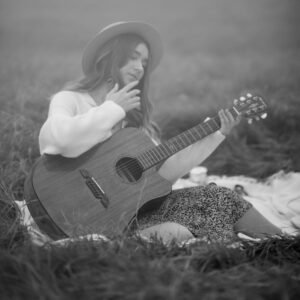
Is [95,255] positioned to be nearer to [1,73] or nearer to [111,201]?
[111,201]

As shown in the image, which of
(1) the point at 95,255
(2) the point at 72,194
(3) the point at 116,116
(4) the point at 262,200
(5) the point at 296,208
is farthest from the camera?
(4) the point at 262,200

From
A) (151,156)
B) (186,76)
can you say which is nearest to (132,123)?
(151,156)

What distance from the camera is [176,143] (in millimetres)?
1911

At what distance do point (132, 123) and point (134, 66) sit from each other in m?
0.36

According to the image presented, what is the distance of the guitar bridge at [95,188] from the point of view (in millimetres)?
1688

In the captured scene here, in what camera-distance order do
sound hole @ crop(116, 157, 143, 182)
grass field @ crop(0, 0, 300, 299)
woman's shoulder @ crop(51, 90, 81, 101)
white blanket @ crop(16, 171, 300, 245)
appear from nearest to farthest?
grass field @ crop(0, 0, 300, 299) < sound hole @ crop(116, 157, 143, 182) < woman's shoulder @ crop(51, 90, 81, 101) < white blanket @ crop(16, 171, 300, 245)

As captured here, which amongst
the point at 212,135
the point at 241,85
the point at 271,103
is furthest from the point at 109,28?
the point at 271,103

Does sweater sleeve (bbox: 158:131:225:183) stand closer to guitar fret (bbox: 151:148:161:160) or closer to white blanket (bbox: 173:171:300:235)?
guitar fret (bbox: 151:148:161:160)

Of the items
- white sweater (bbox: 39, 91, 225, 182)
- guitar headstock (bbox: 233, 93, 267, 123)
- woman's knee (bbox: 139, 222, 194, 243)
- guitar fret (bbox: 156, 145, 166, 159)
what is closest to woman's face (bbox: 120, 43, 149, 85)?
white sweater (bbox: 39, 91, 225, 182)

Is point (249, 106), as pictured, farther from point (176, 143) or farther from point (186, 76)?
point (186, 76)

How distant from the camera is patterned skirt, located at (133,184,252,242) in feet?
5.74

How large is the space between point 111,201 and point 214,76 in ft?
6.78

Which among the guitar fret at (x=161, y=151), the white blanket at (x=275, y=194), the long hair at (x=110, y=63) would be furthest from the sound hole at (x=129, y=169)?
the white blanket at (x=275, y=194)

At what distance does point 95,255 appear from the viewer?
1410mm
